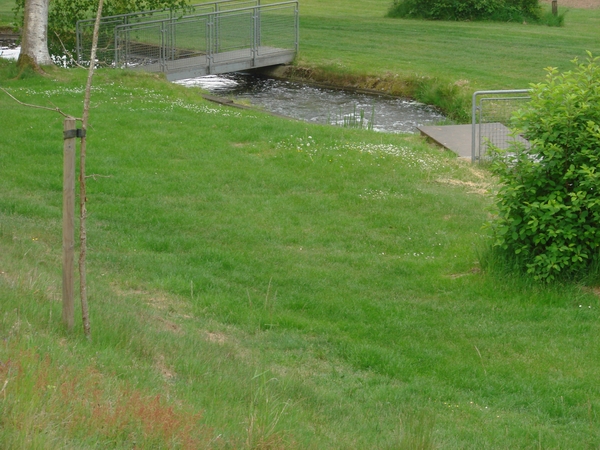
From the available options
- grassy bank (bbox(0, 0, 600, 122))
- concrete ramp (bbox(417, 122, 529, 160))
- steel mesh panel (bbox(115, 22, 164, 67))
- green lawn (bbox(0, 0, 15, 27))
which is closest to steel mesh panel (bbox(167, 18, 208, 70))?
steel mesh panel (bbox(115, 22, 164, 67))

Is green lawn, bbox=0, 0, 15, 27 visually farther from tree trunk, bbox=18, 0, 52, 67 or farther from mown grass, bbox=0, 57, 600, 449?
mown grass, bbox=0, 57, 600, 449

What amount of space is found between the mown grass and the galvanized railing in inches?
30.6

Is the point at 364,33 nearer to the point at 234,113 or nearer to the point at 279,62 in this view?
the point at 279,62

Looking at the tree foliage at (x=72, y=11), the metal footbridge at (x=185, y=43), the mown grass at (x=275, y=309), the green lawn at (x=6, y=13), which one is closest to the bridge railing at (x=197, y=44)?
the metal footbridge at (x=185, y=43)

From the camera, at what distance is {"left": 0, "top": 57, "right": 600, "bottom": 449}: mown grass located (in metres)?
5.02

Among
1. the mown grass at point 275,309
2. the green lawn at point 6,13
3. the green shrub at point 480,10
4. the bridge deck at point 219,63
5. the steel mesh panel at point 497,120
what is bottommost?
the mown grass at point 275,309

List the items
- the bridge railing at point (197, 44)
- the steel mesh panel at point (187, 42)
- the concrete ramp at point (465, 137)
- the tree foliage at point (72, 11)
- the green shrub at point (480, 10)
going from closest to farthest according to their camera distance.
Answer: the concrete ramp at point (465, 137), the bridge railing at point (197, 44), the steel mesh panel at point (187, 42), the tree foliage at point (72, 11), the green shrub at point (480, 10)

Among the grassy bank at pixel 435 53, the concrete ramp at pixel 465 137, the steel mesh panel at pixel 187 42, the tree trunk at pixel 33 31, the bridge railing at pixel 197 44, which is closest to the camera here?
the concrete ramp at pixel 465 137

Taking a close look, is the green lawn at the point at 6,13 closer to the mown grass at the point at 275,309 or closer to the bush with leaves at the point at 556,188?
the mown grass at the point at 275,309

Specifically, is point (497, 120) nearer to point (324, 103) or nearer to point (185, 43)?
point (324, 103)

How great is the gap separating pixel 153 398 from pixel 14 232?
16.8 feet

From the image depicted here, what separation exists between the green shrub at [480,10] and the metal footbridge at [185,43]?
1225 centimetres

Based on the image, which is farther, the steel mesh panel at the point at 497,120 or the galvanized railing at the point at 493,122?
the steel mesh panel at the point at 497,120

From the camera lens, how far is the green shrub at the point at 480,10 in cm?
3753
